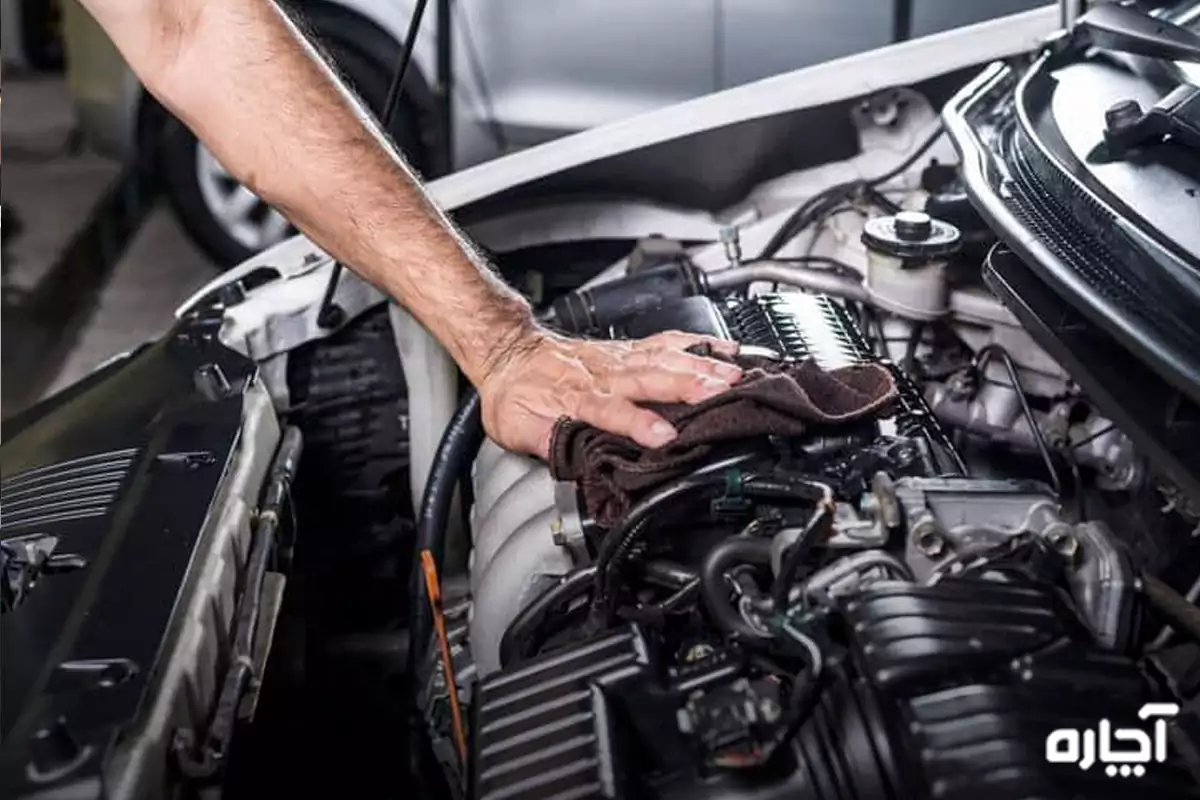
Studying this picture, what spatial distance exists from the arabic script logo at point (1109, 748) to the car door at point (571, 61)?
8.54 ft

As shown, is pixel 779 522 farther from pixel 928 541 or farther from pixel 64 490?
pixel 64 490

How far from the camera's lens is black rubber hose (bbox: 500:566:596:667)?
1272mm

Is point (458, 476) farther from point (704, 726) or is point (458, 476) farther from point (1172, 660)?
point (1172, 660)

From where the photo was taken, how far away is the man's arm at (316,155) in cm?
146

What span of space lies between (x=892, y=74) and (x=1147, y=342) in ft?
2.46

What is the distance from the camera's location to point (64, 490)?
1.36 m

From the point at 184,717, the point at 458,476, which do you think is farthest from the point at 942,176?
the point at 184,717

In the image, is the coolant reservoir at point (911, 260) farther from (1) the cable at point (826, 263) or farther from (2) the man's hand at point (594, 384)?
(2) the man's hand at point (594, 384)

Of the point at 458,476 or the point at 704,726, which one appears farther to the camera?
the point at 458,476

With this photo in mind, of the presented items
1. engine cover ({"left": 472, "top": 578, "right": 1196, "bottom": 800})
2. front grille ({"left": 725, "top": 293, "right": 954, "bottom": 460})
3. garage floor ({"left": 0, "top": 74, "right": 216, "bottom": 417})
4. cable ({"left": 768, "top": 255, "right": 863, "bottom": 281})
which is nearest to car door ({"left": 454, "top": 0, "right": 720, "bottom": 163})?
garage floor ({"left": 0, "top": 74, "right": 216, "bottom": 417})

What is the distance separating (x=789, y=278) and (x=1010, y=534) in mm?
630

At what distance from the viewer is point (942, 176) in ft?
→ 5.90

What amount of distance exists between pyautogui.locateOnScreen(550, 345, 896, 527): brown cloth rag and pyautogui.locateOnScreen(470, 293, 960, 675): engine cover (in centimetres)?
4

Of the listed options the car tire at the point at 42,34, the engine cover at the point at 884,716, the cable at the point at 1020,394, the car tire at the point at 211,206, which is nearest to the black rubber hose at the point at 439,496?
the engine cover at the point at 884,716
